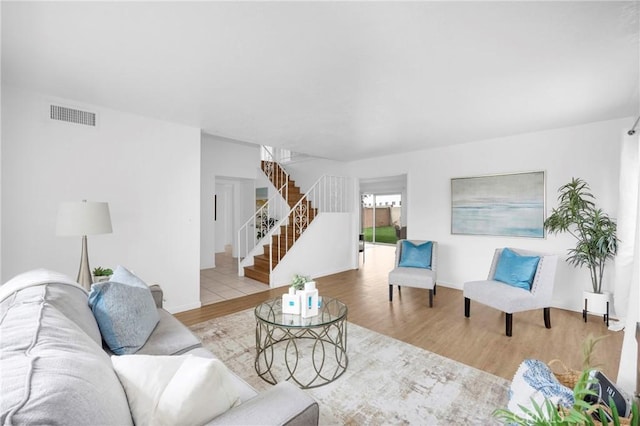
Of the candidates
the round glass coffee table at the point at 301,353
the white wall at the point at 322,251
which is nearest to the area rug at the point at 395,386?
the round glass coffee table at the point at 301,353

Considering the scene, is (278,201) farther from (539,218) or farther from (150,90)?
(539,218)

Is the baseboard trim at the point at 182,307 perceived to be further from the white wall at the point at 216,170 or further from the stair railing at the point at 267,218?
the stair railing at the point at 267,218

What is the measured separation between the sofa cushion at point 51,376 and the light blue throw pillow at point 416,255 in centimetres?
405

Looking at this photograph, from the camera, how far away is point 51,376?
72cm

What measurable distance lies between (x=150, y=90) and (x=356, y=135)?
269cm

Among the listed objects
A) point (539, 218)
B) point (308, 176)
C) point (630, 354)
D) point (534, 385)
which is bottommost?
point (534, 385)

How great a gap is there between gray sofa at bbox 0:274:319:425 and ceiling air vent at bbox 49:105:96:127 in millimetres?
2265

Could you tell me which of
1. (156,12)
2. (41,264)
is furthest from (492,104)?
(41,264)

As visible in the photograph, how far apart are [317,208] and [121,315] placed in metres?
5.17

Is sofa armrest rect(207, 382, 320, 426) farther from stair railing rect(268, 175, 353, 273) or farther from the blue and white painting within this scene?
stair railing rect(268, 175, 353, 273)

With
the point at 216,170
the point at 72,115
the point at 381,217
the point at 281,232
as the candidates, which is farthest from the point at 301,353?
the point at 381,217

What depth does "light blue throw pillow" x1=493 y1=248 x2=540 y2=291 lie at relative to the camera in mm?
3262

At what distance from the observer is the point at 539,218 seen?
159 inches

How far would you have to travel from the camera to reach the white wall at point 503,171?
357cm
